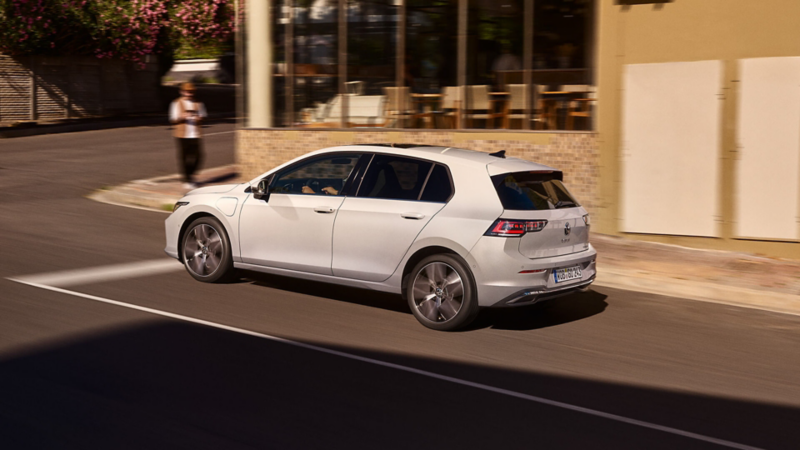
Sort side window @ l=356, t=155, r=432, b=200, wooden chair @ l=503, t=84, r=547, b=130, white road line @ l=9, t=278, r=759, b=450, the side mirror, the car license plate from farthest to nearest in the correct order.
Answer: wooden chair @ l=503, t=84, r=547, b=130, the side mirror, side window @ l=356, t=155, r=432, b=200, the car license plate, white road line @ l=9, t=278, r=759, b=450

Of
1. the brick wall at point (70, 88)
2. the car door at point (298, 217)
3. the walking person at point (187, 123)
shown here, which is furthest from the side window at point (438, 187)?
the brick wall at point (70, 88)

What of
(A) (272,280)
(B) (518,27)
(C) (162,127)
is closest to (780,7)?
(B) (518,27)

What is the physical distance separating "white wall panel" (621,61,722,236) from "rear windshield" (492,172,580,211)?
206 inches

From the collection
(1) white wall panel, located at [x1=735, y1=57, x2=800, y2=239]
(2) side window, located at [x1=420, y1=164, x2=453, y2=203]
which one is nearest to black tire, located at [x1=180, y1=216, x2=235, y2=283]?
(2) side window, located at [x1=420, y1=164, x2=453, y2=203]

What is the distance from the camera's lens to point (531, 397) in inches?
231

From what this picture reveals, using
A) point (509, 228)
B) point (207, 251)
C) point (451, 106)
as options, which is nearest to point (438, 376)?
point (509, 228)

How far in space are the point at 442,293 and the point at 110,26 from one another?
2768cm

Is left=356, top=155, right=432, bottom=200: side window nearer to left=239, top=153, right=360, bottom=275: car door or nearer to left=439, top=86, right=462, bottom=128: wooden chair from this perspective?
left=239, top=153, right=360, bottom=275: car door

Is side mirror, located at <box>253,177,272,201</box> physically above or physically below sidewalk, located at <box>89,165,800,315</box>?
above

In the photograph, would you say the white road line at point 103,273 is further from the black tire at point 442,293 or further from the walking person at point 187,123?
the walking person at point 187,123

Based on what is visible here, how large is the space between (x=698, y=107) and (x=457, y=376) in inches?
311

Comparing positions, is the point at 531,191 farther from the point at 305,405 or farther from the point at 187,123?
the point at 187,123

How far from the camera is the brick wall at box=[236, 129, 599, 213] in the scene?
13.6 meters

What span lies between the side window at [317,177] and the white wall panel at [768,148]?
6.60 meters
